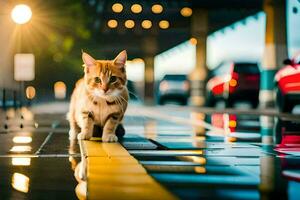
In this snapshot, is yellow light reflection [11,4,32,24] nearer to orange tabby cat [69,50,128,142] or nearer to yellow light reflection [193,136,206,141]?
yellow light reflection [193,136,206,141]

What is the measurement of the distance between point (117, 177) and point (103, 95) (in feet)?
10.6

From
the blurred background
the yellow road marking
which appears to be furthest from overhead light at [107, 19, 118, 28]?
the yellow road marking

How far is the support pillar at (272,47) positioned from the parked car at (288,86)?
50.7 feet

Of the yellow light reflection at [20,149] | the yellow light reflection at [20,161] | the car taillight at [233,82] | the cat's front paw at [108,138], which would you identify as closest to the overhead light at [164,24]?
the car taillight at [233,82]

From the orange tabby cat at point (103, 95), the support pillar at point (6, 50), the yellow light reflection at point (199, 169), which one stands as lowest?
the yellow light reflection at point (199, 169)

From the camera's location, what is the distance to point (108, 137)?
33.0ft

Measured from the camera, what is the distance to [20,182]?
612cm

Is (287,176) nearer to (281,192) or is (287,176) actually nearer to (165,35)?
(281,192)

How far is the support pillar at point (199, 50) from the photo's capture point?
52812 mm

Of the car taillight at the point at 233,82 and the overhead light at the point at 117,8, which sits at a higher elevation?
the overhead light at the point at 117,8

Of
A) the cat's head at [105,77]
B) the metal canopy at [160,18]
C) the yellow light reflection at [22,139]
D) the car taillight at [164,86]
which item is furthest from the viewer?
the metal canopy at [160,18]

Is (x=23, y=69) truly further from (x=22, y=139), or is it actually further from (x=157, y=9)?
(x=157, y=9)

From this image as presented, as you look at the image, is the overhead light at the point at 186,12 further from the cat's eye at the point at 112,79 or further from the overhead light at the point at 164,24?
the cat's eye at the point at 112,79

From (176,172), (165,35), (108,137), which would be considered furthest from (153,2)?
(176,172)
